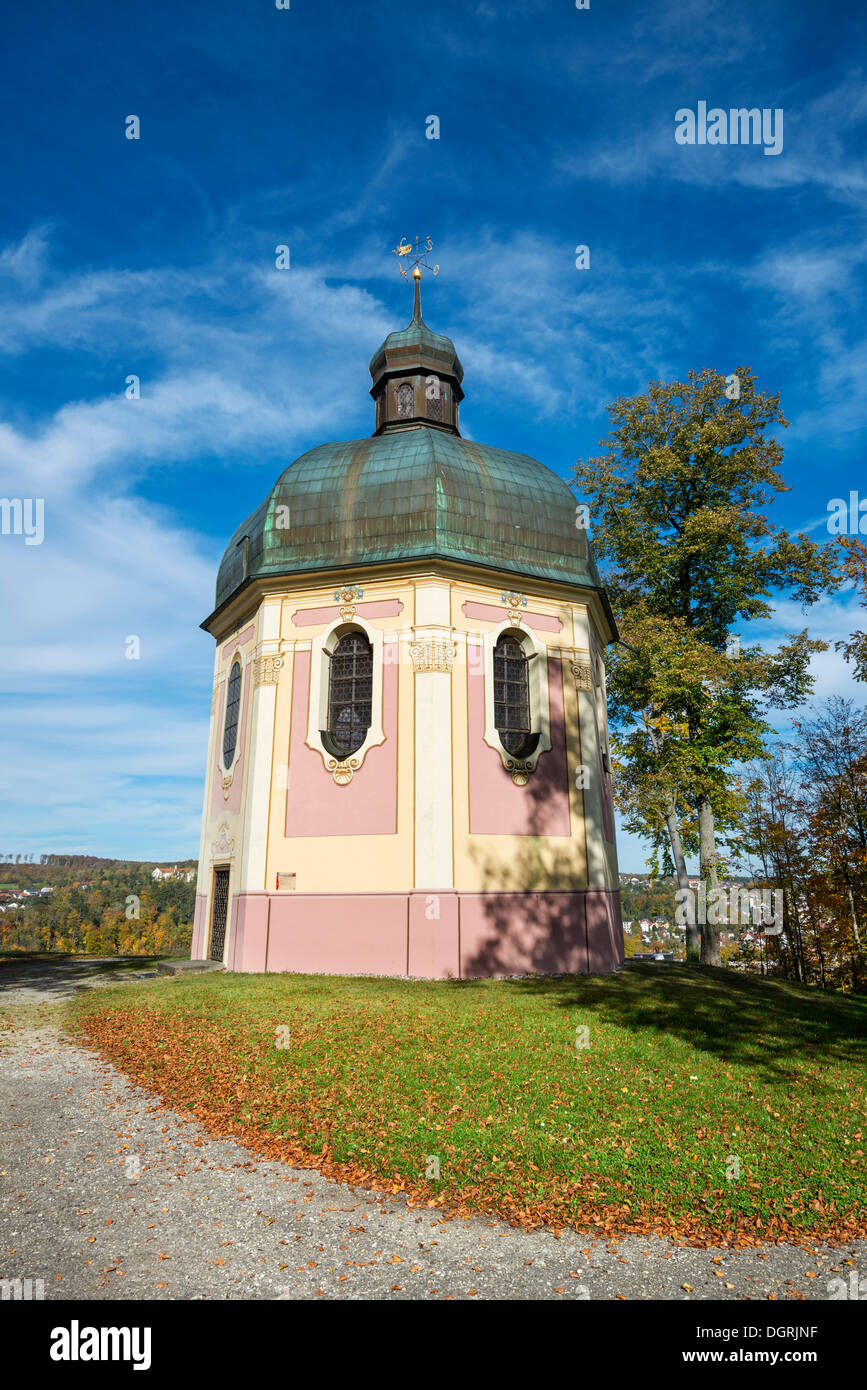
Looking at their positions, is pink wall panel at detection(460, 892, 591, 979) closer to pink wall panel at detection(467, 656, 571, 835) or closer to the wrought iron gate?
pink wall panel at detection(467, 656, 571, 835)

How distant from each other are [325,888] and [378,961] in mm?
1723

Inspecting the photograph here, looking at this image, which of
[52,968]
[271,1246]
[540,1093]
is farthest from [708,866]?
[271,1246]

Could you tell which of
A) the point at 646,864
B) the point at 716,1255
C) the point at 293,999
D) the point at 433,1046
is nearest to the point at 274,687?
the point at 293,999

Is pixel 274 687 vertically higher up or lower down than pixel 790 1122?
higher up

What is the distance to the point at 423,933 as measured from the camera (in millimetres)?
13922

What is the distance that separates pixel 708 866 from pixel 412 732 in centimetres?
1027

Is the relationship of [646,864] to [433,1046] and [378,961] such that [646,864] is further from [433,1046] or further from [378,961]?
[433,1046]

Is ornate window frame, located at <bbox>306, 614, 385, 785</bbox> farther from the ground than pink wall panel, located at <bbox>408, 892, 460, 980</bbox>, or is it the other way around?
ornate window frame, located at <bbox>306, 614, 385, 785</bbox>

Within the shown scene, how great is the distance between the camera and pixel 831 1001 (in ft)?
46.4

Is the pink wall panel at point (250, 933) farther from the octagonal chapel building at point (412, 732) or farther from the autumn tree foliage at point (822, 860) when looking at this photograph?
the autumn tree foliage at point (822, 860)

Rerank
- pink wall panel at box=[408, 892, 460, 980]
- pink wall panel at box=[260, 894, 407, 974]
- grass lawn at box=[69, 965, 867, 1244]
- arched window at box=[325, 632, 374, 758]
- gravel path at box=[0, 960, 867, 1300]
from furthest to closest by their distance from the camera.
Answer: arched window at box=[325, 632, 374, 758]
pink wall panel at box=[260, 894, 407, 974]
pink wall panel at box=[408, 892, 460, 980]
grass lawn at box=[69, 965, 867, 1244]
gravel path at box=[0, 960, 867, 1300]

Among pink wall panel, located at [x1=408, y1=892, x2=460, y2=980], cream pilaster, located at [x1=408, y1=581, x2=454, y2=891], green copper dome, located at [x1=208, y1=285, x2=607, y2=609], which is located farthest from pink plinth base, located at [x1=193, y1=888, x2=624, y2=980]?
green copper dome, located at [x1=208, y1=285, x2=607, y2=609]

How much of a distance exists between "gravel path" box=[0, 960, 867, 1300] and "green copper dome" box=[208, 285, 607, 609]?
11.9 meters

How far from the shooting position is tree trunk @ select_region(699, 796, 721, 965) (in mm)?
20500
